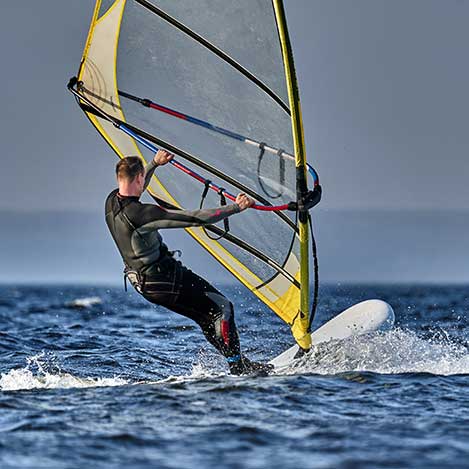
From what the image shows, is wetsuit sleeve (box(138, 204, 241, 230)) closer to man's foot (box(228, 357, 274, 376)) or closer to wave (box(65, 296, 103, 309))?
man's foot (box(228, 357, 274, 376))

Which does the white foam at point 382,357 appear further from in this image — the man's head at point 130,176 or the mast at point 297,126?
the man's head at point 130,176

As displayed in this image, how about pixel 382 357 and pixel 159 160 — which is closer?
pixel 159 160

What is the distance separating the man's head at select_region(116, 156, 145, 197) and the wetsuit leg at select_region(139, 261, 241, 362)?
72cm

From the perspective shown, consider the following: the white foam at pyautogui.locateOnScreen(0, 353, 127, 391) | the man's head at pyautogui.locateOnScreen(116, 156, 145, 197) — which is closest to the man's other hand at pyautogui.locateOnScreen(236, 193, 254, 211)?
the man's head at pyautogui.locateOnScreen(116, 156, 145, 197)

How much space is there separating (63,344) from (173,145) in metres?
4.43

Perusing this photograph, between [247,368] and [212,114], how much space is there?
2.43 meters

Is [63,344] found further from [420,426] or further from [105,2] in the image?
[420,426]

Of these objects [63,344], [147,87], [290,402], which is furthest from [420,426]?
[63,344]

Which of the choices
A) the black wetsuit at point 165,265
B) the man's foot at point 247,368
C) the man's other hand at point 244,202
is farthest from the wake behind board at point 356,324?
the man's other hand at point 244,202

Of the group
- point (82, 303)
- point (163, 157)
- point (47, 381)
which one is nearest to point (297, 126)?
point (163, 157)

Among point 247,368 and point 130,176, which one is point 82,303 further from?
point 130,176

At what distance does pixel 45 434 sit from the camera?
659 centimetres

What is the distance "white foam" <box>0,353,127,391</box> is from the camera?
8508 millimetres

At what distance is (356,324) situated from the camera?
10.1 meters
